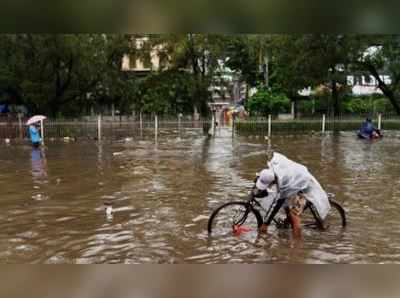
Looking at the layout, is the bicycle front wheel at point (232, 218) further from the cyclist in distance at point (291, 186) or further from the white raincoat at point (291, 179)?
the white raincoat at point (291, 179)

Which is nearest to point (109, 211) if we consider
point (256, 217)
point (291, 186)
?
point (256, 217)

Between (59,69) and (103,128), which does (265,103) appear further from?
(59,69)

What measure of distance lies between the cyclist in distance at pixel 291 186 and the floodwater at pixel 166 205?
574 mm

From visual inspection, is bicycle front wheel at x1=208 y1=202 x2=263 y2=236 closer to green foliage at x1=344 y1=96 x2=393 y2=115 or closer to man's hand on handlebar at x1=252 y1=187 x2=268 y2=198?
man's hand on handlebar at x1=252 y1=187 x2=268 y2=198

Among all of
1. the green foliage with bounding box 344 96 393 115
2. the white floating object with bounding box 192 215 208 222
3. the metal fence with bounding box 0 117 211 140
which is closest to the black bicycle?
the white floating object with bounding box 192 215 208 222

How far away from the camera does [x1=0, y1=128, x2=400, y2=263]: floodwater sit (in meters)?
7.20

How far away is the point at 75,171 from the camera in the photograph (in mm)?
15422

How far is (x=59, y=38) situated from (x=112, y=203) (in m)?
22.1

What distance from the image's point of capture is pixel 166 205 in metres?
10.4

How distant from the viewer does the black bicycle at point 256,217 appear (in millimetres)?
7605

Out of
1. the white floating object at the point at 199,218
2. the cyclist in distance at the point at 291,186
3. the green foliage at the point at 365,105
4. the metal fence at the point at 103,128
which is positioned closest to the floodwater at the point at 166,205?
the white floating object at the point at 199,218

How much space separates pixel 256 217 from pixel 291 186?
102cm
